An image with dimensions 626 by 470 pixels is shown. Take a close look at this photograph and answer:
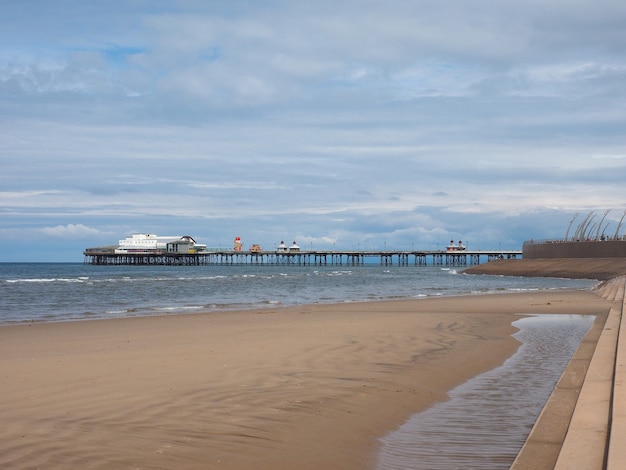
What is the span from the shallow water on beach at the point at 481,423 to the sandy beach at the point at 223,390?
26 cm

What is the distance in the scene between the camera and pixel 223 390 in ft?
28.7

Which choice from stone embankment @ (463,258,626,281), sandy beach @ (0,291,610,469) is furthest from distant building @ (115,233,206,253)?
sandy beach @ (0,291,610,469)

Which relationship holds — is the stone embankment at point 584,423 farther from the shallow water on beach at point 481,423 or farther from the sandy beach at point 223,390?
the sandy beach at point 223,390

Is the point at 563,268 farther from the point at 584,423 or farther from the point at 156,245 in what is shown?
the point at 156,245

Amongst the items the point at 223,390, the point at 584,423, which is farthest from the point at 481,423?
the point at 223,390

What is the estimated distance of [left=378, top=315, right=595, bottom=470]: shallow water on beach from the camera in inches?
241

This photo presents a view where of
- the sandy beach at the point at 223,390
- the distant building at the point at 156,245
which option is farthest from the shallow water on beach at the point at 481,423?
the distant building at the point at 156,245

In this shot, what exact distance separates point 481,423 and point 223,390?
318 cm

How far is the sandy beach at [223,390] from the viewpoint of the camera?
612 centimetres

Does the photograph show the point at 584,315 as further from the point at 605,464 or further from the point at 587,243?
the point at 587,243

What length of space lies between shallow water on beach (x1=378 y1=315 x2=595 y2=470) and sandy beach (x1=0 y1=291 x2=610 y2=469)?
10.3 inches

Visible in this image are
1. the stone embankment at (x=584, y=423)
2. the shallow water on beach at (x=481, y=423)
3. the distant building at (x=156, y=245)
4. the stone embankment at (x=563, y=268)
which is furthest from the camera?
the distant building at (x=156, y=245)

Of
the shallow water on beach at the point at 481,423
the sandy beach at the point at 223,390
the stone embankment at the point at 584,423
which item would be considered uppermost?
the stone embankment at the point at 584,423

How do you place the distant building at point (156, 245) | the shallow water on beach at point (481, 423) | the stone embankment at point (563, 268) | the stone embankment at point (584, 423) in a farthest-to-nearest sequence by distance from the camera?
the distant building at point (156, 245) < the stone embankment at point (563, 268) < the shallow water on beach at point (481, 423) < the stone embankment at point (584, 423)
